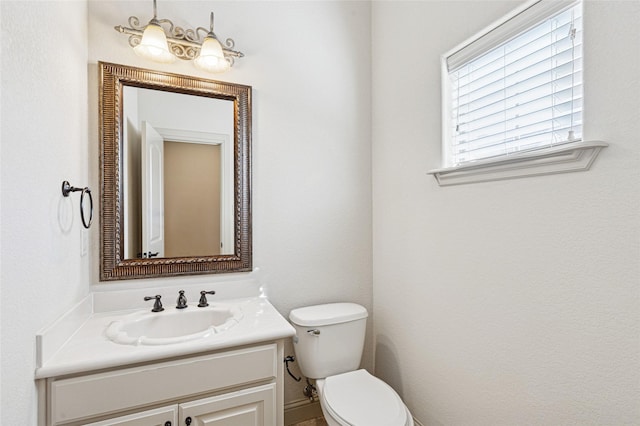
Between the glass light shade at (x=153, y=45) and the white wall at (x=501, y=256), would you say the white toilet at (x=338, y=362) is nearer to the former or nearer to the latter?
the white wall at (x=501, y=256)

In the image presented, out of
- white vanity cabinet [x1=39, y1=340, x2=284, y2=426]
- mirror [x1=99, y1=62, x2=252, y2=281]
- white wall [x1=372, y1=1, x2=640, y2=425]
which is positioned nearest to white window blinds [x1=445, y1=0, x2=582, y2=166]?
white wall [x1=372, y1=1, x2=640, y2=425]

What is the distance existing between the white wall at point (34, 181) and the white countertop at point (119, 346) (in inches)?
3.9

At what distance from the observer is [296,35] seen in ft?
6.23

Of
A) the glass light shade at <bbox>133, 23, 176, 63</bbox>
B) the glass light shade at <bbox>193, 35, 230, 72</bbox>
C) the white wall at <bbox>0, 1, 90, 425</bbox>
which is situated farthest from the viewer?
the glass light shade at <bbox>193, 35, 230, 72</bbox>

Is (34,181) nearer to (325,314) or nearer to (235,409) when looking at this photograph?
(235,409)

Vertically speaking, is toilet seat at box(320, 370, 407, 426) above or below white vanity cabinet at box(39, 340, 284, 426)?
below

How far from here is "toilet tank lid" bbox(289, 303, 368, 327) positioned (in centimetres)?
166

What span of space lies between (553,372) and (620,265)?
0.43 m

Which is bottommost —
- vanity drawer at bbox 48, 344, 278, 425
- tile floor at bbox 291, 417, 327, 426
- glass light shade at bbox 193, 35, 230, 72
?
tile floor at bbox 291, 417, 327, 426

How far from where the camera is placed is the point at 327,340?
1674mm

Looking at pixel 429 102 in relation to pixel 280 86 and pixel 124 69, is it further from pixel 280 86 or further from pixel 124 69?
pixel 124 69

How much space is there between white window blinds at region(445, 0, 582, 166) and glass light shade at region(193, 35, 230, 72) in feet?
3.68

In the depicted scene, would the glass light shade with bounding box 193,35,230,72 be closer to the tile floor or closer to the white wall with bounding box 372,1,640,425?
the white wall with bounding box 372,1,640,425

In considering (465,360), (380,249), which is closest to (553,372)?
(465,360)
